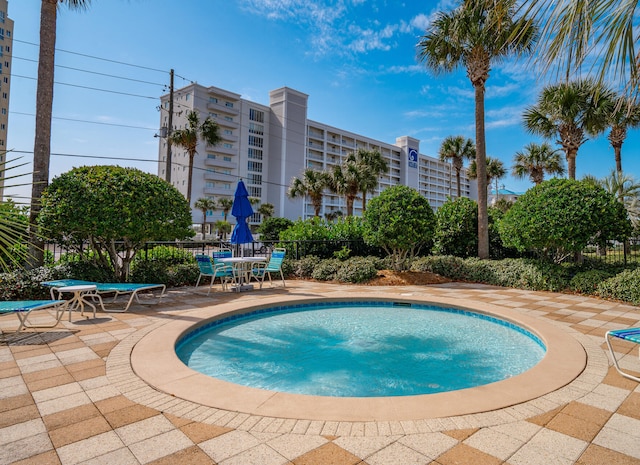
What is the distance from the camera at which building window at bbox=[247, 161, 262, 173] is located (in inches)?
2434

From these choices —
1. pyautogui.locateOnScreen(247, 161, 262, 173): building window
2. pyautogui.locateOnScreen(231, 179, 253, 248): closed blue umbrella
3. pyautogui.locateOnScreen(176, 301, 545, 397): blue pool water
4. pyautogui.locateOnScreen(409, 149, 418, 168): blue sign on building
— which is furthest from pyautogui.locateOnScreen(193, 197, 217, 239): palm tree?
pyautogui.locateOnScreen(409, 149, 418, 168): blue sign on building

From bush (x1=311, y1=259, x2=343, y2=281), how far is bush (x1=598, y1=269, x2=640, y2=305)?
6835 millimetres

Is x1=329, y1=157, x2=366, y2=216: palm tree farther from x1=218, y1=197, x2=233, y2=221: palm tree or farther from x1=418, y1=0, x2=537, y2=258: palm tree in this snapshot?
x1=218, y1=197, x2=233, y2=221: palm tree

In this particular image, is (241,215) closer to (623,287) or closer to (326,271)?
(326,271)

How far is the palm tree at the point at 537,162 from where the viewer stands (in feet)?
82.7

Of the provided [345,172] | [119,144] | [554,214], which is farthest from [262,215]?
[554,214]

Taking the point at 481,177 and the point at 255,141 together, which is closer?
the point at 481,177

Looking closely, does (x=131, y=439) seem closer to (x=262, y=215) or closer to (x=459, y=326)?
(x=459, y=326)

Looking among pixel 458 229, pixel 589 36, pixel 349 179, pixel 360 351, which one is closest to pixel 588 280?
pixel 458 229

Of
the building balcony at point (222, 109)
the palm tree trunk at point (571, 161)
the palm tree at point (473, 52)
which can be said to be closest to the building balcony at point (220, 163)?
the building balcony at point (222, 109)

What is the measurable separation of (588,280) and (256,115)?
61319mm

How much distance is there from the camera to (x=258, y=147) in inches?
Result: 2484

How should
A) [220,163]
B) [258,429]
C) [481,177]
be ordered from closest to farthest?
[258,429] < [481,177] < [220,163]

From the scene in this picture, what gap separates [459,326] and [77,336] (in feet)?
20.3
